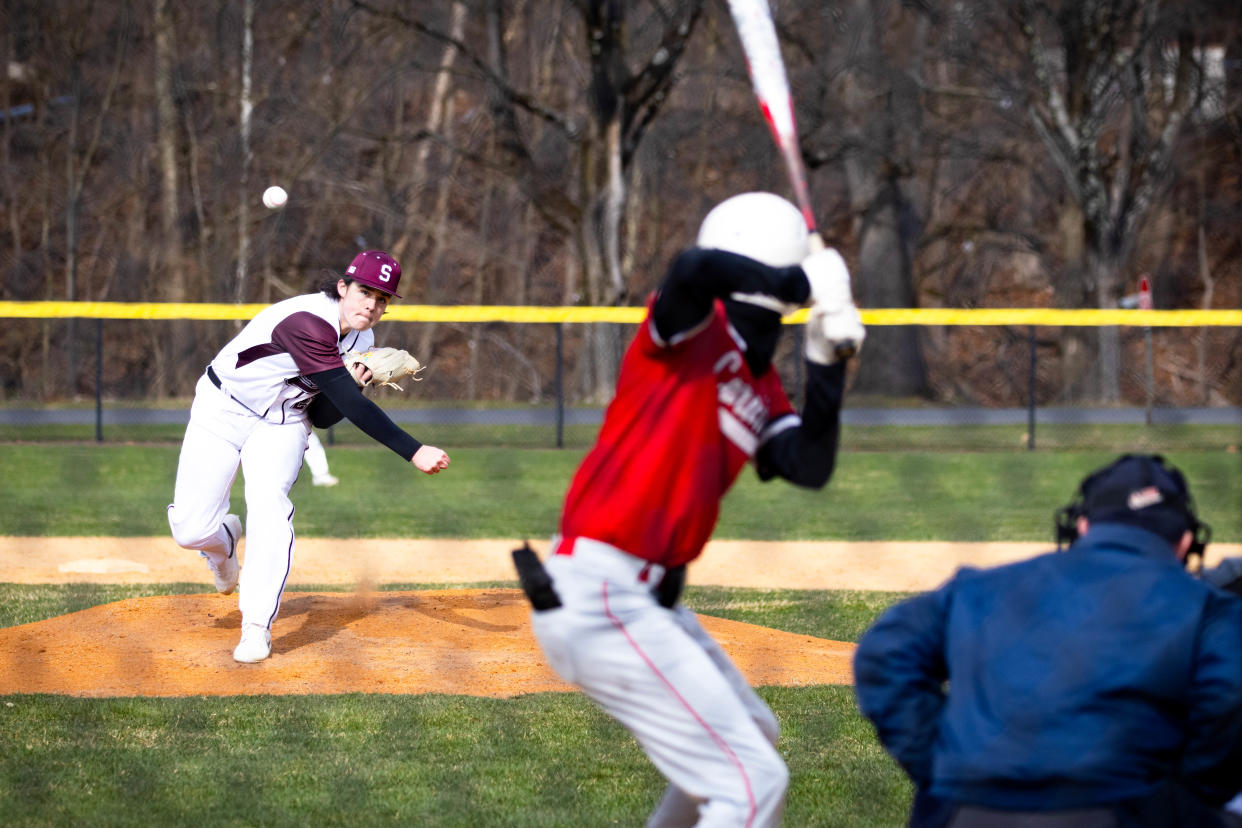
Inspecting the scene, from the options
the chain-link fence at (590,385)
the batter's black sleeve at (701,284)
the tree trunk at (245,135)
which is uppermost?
the tree trunk at (245,135)

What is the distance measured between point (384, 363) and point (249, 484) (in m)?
0.75

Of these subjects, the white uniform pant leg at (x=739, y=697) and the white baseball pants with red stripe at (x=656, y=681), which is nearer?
the white baseball pants with red stripe at (x=656, y=681)

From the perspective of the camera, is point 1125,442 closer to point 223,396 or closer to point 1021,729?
point 223,396

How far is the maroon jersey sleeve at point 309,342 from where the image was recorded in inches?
205

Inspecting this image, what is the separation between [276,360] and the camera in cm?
545

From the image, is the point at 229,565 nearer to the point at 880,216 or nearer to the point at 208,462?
the point at 208,462

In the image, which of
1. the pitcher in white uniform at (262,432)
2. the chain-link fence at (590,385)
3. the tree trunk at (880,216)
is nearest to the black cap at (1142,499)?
the pitcher in white uniform at (262,432)

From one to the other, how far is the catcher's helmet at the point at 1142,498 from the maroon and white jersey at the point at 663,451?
77cm

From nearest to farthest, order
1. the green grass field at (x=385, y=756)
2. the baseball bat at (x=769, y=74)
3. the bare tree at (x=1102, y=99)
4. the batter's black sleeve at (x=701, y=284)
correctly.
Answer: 1. the batter's black sleeve at (x=701, y=284)
2. the baseball bat at (x=769, y=74)
3. the green grass field at (x=385, y=756)
4. the bare tree at (x=1102, y=99)

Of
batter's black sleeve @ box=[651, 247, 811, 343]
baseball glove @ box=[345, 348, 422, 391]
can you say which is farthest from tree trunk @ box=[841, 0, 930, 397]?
batter's black sleeve @ box=[651, 247, 811, 343]

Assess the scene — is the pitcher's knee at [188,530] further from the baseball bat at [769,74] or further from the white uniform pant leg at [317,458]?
the white uniform pant leg at [317,458]

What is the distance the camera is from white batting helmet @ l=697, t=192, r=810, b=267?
2789mm

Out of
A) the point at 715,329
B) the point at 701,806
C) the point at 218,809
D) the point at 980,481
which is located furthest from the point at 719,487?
the point at 980,481

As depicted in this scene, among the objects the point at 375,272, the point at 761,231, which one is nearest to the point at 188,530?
the point at 375,272
